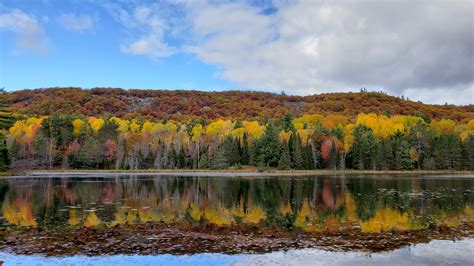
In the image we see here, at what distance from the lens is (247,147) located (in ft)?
368

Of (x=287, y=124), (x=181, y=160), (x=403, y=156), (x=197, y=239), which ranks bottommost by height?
(x=197, y=239)

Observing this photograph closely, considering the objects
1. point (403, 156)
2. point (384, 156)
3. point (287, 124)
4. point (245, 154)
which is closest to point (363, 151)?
point (384, 156)

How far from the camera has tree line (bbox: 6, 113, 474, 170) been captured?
104938 millimetres

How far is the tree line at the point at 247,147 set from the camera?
105 metres

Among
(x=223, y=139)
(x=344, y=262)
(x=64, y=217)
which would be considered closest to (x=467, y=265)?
(x=344, y=262)

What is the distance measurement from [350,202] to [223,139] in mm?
82270

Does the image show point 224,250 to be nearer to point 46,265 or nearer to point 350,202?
point 46,265

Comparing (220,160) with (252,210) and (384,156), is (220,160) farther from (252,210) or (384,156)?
(252,210)

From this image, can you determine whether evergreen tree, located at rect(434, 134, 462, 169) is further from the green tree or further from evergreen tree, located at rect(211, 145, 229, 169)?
evergreen tree, located at rect(211, 145, 229, 169)

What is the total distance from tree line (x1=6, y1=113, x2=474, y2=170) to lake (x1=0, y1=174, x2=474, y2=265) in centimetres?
7092

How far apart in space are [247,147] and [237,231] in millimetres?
90443

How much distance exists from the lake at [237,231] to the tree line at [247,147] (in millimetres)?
70916

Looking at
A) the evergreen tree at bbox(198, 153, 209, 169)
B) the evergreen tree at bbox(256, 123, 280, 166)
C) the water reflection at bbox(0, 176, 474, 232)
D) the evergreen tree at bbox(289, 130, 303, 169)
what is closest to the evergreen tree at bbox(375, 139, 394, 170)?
the evergreen tree at bbox(289, 130, 303, 169)

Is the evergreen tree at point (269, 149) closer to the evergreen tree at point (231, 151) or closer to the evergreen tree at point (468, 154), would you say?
the evergreen tree at point (231, 151)
